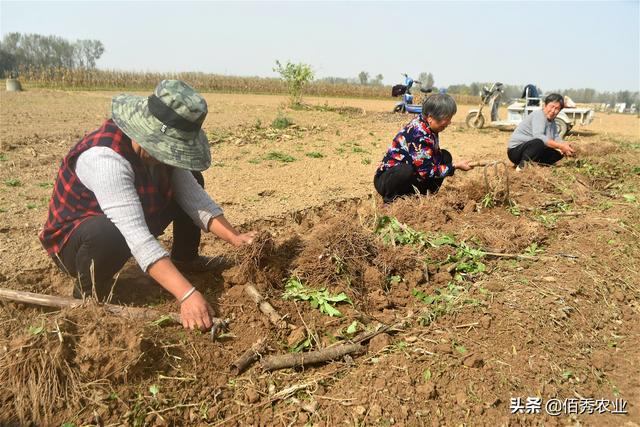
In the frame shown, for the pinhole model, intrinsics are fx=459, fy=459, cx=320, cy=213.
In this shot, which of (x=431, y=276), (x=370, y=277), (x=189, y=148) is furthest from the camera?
(x=431, y=276)

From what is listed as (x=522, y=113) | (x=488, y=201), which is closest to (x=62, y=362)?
(x=488, y=201)

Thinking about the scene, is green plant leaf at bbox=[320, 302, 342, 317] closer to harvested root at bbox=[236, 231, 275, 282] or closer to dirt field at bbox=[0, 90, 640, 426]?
dirt field at bbox=[0, 90, 640, 426]

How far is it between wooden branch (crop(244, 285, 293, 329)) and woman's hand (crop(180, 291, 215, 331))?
0.32m

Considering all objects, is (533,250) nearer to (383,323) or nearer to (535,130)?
(383,323)

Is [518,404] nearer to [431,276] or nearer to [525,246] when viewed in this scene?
[431,276]

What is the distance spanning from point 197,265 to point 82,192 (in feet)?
2.84

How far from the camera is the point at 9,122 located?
10141 mm

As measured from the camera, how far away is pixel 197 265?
2.92m

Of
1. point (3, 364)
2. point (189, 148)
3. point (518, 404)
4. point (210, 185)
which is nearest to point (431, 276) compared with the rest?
point (518, 404)

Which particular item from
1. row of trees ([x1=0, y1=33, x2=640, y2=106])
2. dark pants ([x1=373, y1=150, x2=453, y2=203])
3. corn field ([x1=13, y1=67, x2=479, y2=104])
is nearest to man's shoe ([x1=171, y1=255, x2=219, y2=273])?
dark pants ([x1=373, y1=150, x2=453, y2=203])

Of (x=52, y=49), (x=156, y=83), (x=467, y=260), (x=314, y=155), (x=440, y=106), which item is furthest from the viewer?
(x=52, y=49)

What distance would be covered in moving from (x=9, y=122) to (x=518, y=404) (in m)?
11.6

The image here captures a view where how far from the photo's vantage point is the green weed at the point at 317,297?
2494 mm

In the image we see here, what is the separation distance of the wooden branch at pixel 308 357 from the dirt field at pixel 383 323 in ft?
0.12
